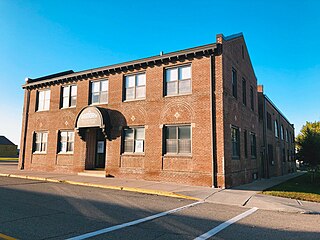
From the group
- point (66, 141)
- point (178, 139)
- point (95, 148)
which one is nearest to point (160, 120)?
→ point (178, 139)

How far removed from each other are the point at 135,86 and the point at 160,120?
132 inches

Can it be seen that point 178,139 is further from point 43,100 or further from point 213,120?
point 43,100

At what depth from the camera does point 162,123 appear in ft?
51.1

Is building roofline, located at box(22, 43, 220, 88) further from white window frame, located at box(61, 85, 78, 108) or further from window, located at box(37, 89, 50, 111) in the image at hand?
window, located at box(37, 89, 50, 111)

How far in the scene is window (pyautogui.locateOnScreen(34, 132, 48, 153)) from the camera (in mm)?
21378

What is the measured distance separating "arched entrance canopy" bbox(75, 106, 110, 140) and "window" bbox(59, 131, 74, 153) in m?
1.52

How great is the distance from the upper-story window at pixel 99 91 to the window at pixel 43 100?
209 inches

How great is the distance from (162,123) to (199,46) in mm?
5109

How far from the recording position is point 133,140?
55.0 ft

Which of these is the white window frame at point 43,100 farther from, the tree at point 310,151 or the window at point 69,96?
the tree at point 310,151

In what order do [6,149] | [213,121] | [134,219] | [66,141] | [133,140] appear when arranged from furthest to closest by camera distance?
[6,149] < [66,141] < [133,140] < [213,121] < [134,219]

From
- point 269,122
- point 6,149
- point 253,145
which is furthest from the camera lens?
point 6,149

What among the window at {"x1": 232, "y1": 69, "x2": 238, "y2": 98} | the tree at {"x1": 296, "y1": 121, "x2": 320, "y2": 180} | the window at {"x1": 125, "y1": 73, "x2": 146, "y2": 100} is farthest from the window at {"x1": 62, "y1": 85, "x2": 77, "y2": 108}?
the tree at {"x1": 296, "y1": 121, "x2": 320, "y2": 180}

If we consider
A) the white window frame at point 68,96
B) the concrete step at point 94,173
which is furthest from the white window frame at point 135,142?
the white window frame at point 68,96
